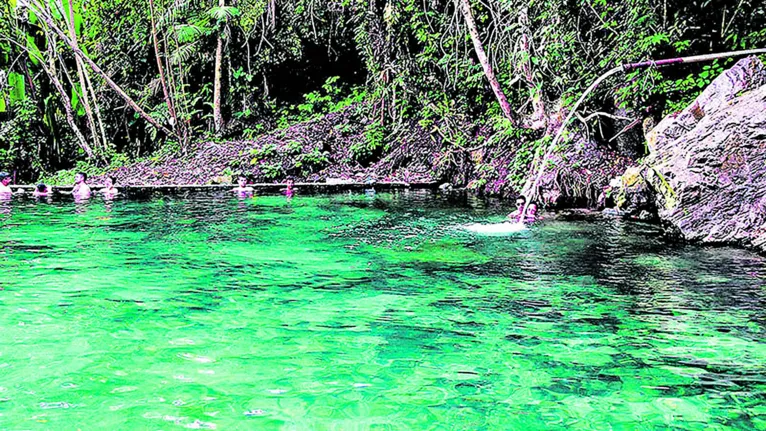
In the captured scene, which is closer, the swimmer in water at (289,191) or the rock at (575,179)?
the rock at (575,179)

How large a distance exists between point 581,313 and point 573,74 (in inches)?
387

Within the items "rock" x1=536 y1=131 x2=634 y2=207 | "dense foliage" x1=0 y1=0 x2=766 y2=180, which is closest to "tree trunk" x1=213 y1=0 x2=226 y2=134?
"dense foliage" x1=0 y1=0 x2=766 y2=180

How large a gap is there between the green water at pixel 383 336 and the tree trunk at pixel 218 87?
1359 centimetres

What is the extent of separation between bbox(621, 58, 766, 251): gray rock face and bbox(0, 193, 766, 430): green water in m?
0.49

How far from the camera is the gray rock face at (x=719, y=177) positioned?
7.13m

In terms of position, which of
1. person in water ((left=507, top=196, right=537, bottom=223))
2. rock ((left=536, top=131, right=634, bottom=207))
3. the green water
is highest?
rock ((left=536, top=131, right=634, bottom=207))

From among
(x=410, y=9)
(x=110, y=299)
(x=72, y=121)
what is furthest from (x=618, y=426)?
(x=72, y=121)

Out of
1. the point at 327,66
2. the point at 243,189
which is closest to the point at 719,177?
the point at 243,189

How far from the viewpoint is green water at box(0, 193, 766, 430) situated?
3086mm

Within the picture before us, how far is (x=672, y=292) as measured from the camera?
17.3 feet

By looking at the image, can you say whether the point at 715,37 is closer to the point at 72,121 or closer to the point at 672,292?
the point at 672,292

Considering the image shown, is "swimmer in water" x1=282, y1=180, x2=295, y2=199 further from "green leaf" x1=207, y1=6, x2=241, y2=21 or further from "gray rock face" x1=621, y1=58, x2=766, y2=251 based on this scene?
"gray rock face" x1=621, y1=58, x2=766, y2=251

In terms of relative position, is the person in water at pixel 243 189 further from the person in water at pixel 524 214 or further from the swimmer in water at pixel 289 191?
the person in water at pixel 524 214

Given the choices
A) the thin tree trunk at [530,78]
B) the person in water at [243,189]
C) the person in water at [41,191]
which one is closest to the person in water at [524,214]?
the thin tree trunk at [530,78]
